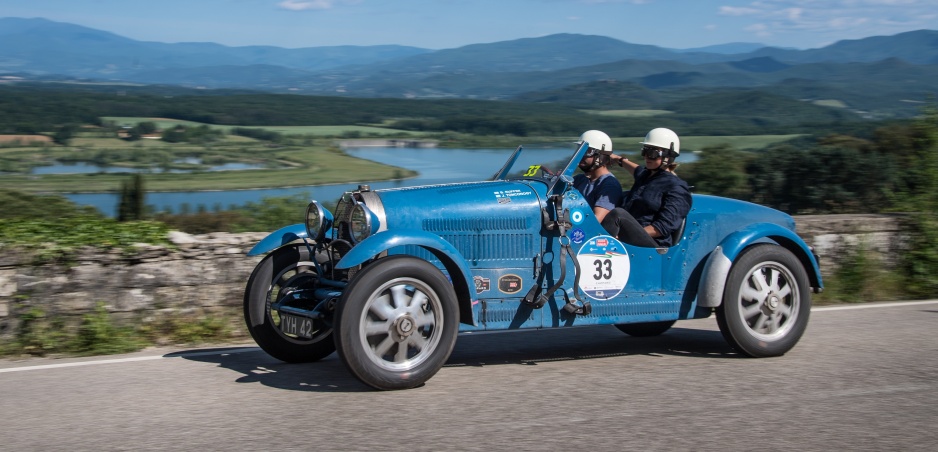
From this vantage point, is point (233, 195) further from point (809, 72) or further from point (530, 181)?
point (809, 72)

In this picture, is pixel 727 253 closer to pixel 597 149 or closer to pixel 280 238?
pixel 597 149

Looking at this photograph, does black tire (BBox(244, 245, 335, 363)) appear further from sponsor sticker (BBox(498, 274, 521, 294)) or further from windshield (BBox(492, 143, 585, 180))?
windshield (BBox(492, 143, 585, 180))

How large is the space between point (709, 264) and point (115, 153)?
27901 mm

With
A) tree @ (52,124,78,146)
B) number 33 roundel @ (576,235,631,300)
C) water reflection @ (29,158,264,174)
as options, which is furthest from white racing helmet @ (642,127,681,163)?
tree @ (52,124,78,146)

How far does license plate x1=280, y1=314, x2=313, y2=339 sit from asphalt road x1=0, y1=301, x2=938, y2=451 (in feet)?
0.99

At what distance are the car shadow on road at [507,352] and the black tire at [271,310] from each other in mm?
92

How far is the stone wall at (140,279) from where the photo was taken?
6887mm

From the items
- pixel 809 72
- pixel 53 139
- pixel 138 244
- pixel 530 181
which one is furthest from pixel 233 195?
pixel 809 72

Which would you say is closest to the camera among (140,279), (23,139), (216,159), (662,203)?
(662,203)

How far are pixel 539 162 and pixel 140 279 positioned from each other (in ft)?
10.4

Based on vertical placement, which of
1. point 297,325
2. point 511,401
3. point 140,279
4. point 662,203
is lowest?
point 511,401

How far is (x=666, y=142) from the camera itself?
6.88 meters

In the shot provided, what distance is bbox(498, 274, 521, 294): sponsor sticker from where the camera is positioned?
232 inches

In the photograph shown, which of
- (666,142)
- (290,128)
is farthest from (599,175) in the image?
(290,128)
